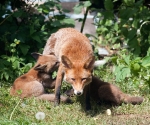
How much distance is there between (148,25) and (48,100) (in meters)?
2.74

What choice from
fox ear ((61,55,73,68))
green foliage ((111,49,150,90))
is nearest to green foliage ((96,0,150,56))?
green foliage ((111,49,150,90))

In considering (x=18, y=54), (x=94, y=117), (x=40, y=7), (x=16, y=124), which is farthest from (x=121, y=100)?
(x=40, y=7)

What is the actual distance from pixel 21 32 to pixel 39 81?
1.60m

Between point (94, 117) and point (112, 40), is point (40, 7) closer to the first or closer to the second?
point (112, 40)

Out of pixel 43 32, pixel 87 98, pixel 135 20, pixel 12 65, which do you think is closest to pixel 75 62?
pixel 87 98

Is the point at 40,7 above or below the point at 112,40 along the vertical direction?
above

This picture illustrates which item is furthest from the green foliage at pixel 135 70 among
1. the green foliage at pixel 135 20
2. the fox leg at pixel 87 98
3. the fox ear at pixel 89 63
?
the green foliage at pixel 135 20

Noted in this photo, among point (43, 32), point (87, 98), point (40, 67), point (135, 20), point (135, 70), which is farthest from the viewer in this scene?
point (43, 32)

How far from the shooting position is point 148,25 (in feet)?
27.1

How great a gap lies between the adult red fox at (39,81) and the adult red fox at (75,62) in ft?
0.63

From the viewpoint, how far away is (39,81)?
→ 7.16 metres

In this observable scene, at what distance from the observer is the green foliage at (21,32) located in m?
8.05

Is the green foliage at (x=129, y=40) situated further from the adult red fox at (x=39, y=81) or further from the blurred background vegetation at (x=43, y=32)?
the adult red fox at (x=39, y=81)

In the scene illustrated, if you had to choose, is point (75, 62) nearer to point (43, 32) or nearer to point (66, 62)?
point (66, 62)
